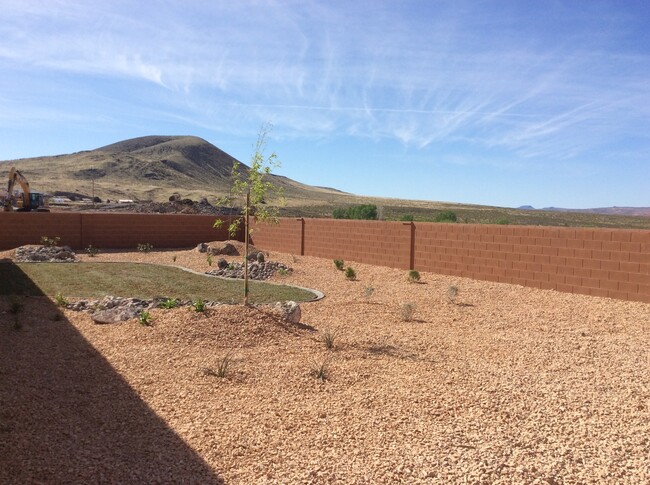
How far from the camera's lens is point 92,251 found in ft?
84.0

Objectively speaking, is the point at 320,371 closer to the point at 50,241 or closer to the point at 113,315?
the point at 113,315

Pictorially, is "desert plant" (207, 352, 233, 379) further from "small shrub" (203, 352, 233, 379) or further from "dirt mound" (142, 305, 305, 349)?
"dirt mound" (142, 305, 305, 349)

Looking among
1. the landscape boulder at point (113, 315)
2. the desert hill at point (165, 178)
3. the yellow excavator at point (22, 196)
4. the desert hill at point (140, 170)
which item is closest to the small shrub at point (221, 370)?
the landscape boulder at point (113, 315)

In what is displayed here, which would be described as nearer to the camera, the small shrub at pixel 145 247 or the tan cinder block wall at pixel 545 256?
the tan cinder block wall at pixel 545 256

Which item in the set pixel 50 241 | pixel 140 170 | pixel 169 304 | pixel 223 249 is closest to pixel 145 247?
pixel 50 241

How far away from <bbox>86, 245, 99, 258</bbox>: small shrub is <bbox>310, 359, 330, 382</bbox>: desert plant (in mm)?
18695

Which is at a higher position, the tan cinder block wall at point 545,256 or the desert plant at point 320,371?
the tan cinder block wall at point 545,256

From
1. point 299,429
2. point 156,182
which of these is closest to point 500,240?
point 299,429

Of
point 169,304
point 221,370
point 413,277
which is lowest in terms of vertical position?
point 221,370

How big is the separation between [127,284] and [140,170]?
101947 mm

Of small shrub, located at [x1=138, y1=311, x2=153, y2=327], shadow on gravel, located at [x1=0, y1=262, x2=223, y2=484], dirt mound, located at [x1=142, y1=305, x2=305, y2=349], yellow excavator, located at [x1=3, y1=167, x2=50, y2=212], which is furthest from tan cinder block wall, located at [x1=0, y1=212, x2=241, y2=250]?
shadow on gravel, located at [x1=0, y1=262, x2=223, y2=484]

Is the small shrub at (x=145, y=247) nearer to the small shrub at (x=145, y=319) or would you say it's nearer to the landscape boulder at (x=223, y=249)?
the landscape boulder at (x=223, y=249)

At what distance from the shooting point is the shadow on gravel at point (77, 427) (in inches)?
194

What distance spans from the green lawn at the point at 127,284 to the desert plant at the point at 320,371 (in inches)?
216
